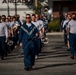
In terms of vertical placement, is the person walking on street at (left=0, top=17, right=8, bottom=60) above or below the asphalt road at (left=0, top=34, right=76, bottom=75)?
above

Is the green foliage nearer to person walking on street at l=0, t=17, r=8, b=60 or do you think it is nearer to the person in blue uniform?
person walking on street at l=0, t=17, r=8, b=60

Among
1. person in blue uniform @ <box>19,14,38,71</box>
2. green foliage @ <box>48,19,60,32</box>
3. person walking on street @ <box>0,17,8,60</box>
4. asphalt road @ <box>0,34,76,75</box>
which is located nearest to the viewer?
asphalt road @ <box>0,34,76,75</box>

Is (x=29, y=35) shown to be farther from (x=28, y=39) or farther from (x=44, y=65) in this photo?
(x=44, y=65)

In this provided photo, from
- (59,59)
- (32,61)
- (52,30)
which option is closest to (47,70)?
(32,61)

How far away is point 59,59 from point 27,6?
32.1m

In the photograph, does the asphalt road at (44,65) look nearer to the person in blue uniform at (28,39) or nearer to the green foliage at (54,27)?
the person in blue uniform at (28,39)

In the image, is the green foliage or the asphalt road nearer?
the asphalt road

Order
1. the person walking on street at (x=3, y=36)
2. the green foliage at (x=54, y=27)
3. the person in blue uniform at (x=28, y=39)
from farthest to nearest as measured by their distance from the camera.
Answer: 1. the green foliage at (x=54, y=27)
2. the person walking on street at (x=3, y=36)
3. the person in blue uniform at (x=28, y=39)

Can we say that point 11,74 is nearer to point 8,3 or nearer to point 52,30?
point 52,30

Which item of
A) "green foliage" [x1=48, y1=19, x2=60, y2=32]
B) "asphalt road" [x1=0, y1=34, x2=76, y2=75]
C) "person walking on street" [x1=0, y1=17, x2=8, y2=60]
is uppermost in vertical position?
"person walking on street" [x1=0, y1=17, x2=8, y2=60]

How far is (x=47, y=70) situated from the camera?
49.2ft

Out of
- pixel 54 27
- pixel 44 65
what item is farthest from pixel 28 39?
pixel 54 27

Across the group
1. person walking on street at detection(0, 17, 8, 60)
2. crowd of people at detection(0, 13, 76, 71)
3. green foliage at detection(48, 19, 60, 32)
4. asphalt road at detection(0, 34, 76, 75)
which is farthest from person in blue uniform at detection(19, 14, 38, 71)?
green foliage at detection(48, 19, 60, 32)

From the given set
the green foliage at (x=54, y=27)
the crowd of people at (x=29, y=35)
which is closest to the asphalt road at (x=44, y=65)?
the crowd of people at (x=29, y=35)
